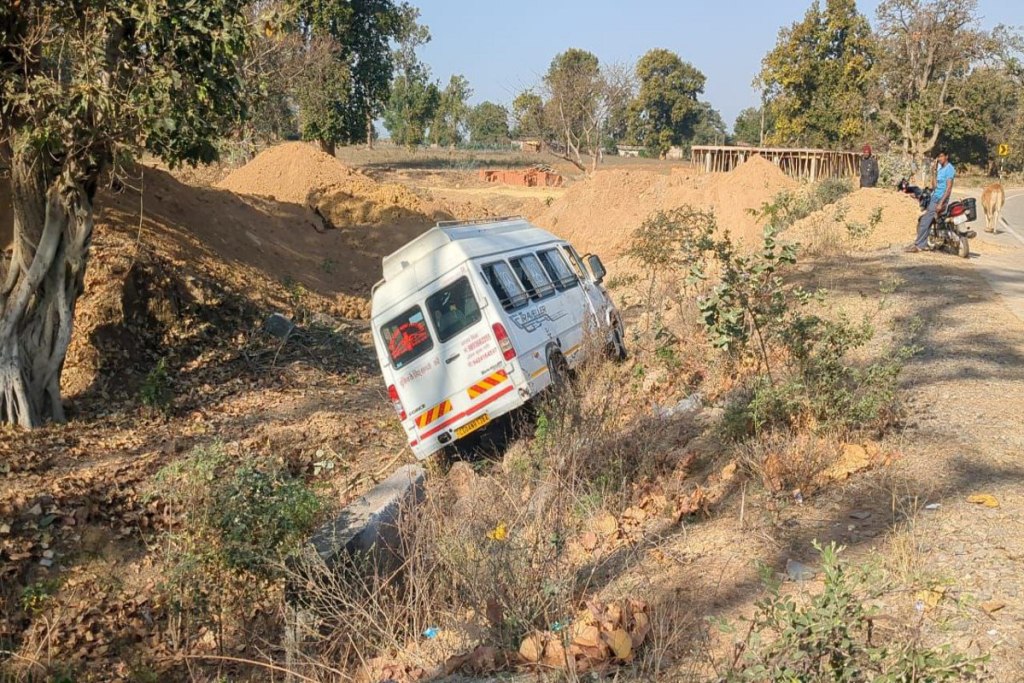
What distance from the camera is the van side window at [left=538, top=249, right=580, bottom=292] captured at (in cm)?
1202

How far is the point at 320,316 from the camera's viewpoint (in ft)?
60.2

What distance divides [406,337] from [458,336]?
2.04 feet

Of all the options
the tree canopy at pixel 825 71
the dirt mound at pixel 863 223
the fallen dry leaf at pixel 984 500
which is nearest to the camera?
the fallen dry leaf at pixel 984 500

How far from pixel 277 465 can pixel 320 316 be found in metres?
8.91

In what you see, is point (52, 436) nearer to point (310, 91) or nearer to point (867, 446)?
point (867, 446)

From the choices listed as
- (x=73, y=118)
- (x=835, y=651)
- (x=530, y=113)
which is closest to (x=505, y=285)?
(x=73, y=118)

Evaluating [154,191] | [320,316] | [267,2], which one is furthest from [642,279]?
[267,2]

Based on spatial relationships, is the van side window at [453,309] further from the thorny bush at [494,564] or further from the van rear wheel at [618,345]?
the thorny bush at [494,564]

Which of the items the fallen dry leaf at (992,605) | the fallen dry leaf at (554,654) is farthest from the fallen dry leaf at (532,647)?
the fallen dry leaf at (992,605)

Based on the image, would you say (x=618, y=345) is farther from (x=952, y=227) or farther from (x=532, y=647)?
(x=952, y=227)

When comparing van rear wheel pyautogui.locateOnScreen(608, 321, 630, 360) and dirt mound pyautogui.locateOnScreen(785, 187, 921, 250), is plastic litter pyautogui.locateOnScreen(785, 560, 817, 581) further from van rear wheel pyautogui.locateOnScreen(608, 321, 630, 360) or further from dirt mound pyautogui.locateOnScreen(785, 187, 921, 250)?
dirt mound pyautogui.locateOnScreen(785, 187, 921, 250)

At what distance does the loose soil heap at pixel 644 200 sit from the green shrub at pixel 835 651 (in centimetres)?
2252

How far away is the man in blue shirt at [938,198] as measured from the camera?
54.3 ft

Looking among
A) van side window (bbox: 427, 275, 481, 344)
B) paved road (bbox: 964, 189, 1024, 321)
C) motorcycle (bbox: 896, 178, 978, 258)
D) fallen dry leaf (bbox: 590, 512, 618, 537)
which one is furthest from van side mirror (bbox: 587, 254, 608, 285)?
motorcycle (bbox: 896, 178, 978, 258)
